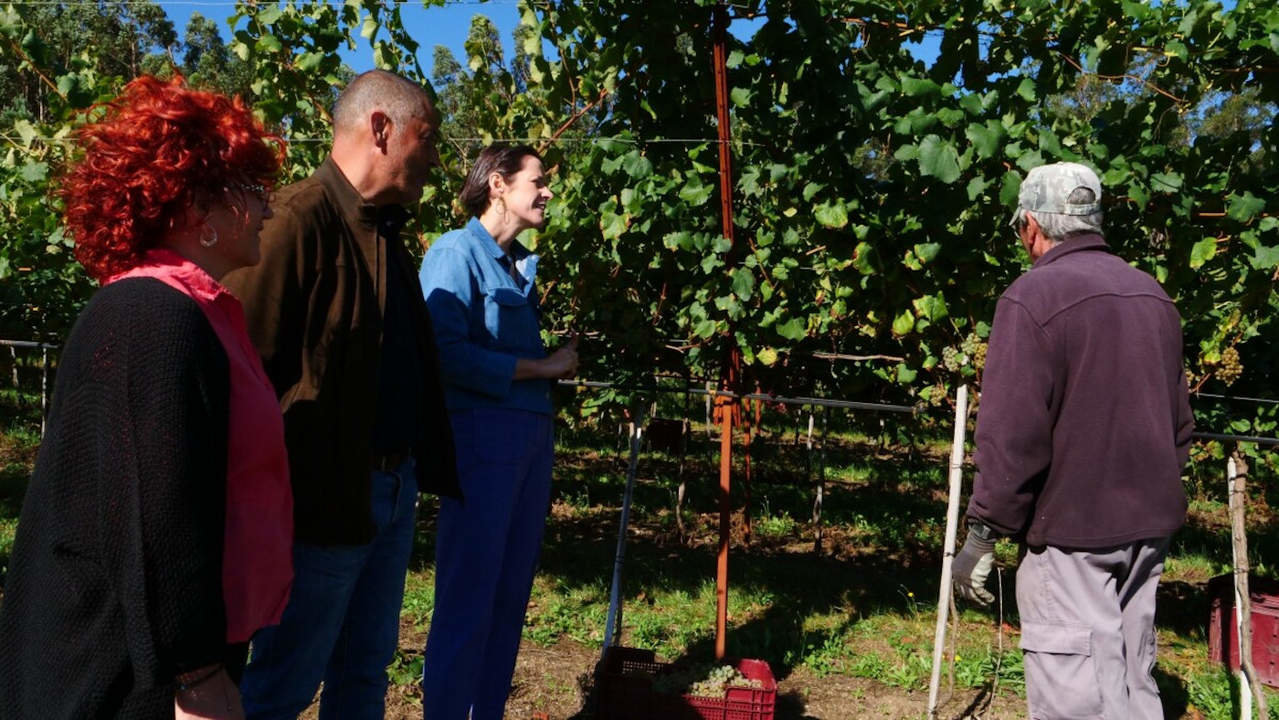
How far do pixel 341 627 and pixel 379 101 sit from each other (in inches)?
42.9

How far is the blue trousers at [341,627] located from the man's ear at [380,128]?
0.67 m

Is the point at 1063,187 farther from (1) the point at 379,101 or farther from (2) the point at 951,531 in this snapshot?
(1) the point at 379,101

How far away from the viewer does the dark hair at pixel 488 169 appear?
9.28ft

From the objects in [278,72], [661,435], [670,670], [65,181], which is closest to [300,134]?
[278,72]

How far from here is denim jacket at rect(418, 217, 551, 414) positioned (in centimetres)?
263

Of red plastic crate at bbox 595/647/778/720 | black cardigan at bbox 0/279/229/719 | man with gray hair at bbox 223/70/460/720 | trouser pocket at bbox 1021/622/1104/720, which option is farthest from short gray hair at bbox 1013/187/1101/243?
black cardigan at bbox 0/279/229/719

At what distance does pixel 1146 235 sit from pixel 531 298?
2.65m

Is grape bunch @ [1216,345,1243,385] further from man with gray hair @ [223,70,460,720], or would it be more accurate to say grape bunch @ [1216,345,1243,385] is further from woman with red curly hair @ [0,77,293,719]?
woman with red curly hair @ [0,77,293,719]

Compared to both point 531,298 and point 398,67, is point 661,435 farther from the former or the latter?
point 398,67

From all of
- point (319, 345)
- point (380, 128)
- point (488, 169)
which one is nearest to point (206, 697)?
point (319, 345)

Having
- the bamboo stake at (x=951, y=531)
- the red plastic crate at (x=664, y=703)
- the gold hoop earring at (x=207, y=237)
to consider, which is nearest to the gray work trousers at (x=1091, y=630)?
the bamboo stake at (x=951, y=531)

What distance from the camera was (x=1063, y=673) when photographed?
2.34 meters

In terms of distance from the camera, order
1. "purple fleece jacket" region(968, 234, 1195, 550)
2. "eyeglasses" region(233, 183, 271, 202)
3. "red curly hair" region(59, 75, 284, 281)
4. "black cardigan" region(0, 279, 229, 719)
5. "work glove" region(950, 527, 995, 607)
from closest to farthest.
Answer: "black cardigan" region(0, 279, 229, 719), "red curly hair" region(59, 75, 284, 281), "eyeglasses" region(233, 183, 271, 202), "purple fleece jacket" region(968, 234, 1195, 550), "work glove" region(950, 527, 995, 607)

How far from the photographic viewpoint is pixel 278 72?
15.3ft
